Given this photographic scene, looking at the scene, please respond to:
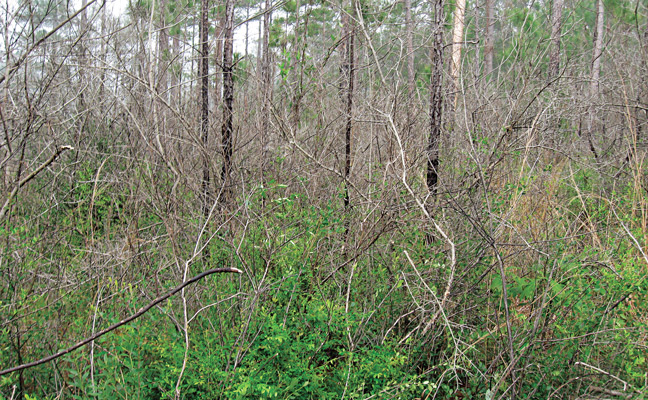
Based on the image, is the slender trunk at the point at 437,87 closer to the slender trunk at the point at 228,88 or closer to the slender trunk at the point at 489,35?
the slender trunk at the point at 489,35

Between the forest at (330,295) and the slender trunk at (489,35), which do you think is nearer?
the forest at (330,295)

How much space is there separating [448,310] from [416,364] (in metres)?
0.40

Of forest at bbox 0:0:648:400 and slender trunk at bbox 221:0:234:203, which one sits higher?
slender trunk at bbox 221:0:234:203

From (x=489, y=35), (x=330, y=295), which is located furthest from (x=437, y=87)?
(x=489, y=35)

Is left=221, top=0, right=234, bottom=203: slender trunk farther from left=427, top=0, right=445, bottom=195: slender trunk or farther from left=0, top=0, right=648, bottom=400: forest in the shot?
left=427, top=0, right=445, bottom=195: slender trunk

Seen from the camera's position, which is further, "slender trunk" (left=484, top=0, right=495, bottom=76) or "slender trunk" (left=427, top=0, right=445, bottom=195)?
"slender trunk" (left=484, top=0, right=495, bottom=76)

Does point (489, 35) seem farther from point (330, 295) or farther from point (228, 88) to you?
point (330, 295)

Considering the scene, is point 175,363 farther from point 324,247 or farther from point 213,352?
point 324,247

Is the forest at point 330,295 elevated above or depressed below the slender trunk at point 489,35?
below

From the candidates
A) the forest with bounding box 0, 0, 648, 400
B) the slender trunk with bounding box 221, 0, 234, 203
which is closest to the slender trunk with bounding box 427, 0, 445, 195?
the forest with bounding box 0, 0, 648, 400

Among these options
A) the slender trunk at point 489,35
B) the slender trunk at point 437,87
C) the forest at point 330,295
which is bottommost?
the forest at point 330,295

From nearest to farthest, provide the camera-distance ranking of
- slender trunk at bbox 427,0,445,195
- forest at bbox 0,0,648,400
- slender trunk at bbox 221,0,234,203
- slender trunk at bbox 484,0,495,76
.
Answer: forest at bbox 0,0,648,400 < slender trunk at bbox 427,0,445,195 < slender trunk at bbox 221,0,234,203 < slender trunk at bbox 484,0,495,76

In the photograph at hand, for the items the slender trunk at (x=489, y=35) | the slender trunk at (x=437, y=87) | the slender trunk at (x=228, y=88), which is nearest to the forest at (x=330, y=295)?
the slender trunk at (x=437, y=87)

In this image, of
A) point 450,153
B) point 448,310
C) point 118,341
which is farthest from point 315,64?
point 118,341
